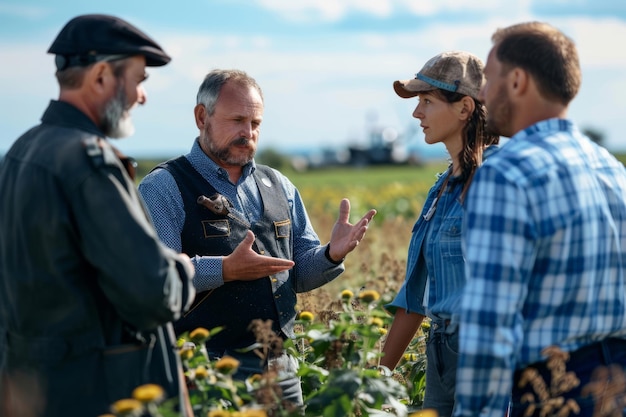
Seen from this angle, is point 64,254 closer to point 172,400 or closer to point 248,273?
point 172,400

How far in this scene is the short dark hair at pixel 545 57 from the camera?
8.99ft

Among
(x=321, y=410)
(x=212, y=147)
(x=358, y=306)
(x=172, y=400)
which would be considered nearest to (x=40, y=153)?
(x=172, y=400)

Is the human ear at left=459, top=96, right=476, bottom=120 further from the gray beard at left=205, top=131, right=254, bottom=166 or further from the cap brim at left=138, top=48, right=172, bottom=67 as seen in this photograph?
the cap brim at left=138, top=48, right=172, bottom=67

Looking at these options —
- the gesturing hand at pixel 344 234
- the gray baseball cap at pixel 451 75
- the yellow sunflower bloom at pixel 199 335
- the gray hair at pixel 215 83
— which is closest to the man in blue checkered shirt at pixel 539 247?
the gray baseball cap at pixel 451 75

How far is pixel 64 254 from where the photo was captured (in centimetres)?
257

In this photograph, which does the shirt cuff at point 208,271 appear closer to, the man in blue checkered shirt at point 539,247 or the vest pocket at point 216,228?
the vest pocket at point 216,228

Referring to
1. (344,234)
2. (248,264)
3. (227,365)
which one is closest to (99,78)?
(227,365)

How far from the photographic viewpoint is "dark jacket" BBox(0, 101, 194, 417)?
2529 mm

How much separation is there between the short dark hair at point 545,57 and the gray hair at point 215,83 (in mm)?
1634

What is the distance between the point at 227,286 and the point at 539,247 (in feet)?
5.36

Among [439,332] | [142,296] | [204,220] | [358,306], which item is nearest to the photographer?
[142,296]

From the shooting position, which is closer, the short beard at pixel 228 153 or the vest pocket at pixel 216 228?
the vest pocket at pixel 216 228

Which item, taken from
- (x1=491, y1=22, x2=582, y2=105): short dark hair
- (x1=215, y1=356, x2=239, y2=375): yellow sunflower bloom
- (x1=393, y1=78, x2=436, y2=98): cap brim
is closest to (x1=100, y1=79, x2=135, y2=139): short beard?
(x1=215, y1=356, x2=239, y2=375): yellow sunflower bloom

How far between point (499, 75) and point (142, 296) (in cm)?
123
